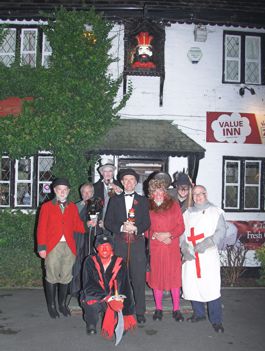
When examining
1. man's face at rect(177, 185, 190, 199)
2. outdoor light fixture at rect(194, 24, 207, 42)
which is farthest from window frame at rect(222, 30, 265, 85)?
man's face at rect(177, 185, 190, 199)

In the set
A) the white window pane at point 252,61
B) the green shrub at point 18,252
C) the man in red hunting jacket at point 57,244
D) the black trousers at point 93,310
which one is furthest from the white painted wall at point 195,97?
the black trousers at point 93,310

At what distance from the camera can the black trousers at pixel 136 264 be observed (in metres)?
5.45

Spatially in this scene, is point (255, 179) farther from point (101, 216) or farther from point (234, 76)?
point (101, 216)

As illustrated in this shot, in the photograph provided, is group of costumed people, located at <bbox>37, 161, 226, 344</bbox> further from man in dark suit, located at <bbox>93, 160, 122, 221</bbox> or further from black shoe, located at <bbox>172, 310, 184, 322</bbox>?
man in dark suit, located at <bbox>93, 160, 122, 221</bbox>

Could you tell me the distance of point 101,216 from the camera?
6227 mm

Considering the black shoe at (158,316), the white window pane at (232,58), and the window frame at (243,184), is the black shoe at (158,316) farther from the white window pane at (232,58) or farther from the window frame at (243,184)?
the white window pane at (232,58)

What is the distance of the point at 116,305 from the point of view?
183 inches

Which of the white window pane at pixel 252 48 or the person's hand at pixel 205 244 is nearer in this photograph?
the person's hand at pixel 205 244

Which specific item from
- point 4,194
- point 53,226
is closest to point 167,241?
point 53,226

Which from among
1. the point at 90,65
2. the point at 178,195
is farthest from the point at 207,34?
the point at 178,195

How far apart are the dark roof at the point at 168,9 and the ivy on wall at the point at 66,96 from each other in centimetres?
58

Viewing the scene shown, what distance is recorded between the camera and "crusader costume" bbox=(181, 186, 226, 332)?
5.26 meters

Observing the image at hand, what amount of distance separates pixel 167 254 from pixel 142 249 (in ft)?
1.19

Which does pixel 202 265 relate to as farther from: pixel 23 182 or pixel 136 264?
Answer: pixel 23 182
